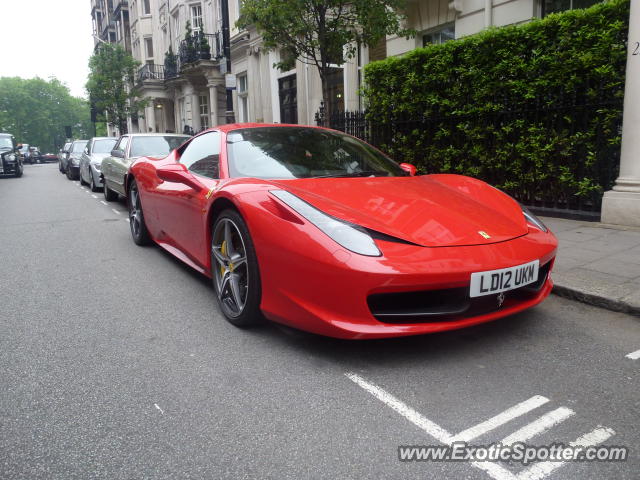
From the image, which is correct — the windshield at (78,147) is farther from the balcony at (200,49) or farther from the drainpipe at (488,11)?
the drainpipe at (488,11)

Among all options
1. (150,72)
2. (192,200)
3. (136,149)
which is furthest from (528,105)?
(150,72)

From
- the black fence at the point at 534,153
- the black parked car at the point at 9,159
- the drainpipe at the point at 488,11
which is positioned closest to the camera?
the black fence at the point at 534,153

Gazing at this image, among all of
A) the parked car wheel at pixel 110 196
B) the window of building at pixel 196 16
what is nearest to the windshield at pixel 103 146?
the parked car wheel at pixel 110 196

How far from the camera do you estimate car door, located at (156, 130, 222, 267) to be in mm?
3945

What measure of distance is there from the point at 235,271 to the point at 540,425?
2.00m

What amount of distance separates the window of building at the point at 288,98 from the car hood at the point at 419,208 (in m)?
15.1

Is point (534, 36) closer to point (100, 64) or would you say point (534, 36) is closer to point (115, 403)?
point (115, 403)

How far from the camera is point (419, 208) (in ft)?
10.5

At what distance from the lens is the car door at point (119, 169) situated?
933cm

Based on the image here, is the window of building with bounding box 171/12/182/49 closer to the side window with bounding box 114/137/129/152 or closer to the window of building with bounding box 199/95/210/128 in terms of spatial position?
the window of building with bounding box 199/95/210/128

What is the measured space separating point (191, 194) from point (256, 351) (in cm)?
159

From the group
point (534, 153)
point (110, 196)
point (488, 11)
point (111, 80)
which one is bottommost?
point (110, 196)

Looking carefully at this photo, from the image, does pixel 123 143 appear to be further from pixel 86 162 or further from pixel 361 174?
pixel 361 174

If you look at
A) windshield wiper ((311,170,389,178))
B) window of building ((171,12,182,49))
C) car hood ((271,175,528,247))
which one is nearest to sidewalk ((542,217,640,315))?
car hood ((271,175,528,247))
